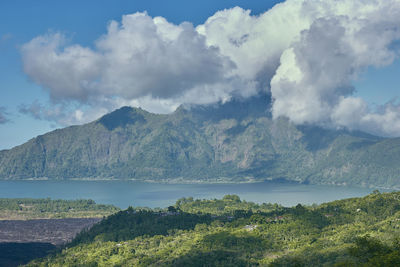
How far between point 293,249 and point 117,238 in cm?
6472

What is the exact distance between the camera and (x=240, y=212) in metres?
181

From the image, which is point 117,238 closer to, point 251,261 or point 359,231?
point 251,261

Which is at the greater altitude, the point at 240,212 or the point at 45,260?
the point at 240,212

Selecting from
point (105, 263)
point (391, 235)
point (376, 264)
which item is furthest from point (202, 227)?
point (376, 264)

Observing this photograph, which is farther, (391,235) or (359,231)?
(359,231)

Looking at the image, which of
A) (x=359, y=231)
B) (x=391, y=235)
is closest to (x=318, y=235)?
(x=359, y=231)

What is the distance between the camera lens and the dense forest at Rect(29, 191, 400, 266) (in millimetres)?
111188

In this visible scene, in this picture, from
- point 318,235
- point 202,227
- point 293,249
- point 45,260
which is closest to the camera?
point 293,249

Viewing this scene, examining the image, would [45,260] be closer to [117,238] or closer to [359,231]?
[117,238]

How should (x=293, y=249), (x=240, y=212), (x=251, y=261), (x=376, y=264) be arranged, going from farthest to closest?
(x=240, y=212)
(x=293, y=249)
(x=251, y=261)
(x=376, y=264)

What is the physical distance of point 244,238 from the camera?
434 feet

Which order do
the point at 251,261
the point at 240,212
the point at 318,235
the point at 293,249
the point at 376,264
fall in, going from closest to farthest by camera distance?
the point at 376,264 < the point at 251,261 < the point at 293,249 < the point at 318,235 < the point at 240,212

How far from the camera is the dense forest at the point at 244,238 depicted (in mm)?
111188

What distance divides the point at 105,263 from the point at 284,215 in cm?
6047
